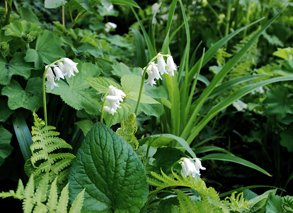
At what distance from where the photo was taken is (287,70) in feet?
6.33

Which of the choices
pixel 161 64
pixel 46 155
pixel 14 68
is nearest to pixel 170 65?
pixel 161 64

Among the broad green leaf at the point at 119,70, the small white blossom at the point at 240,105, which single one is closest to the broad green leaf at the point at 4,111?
the broad green leaf at the point at 119,70

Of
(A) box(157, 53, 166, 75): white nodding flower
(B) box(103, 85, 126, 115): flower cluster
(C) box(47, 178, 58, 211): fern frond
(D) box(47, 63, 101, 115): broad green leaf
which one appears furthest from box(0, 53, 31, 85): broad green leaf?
(C) box(47, 178, 58, 211): fern frond

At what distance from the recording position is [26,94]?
1471mm

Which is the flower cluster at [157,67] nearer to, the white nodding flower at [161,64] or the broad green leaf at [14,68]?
the white nodding flower at [161,64]

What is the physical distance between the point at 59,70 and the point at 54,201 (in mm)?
397

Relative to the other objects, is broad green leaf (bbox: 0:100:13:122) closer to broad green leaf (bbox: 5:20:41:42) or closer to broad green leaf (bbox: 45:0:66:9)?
broad green leaf (bbox: 5:20:41:42)

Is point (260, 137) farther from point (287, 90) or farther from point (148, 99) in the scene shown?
point (148, 99)

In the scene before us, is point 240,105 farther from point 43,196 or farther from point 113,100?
point 43,196

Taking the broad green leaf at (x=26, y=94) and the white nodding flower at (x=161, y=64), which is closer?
the white nodding flower at (x=161, y=64)

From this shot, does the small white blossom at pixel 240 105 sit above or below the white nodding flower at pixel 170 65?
below

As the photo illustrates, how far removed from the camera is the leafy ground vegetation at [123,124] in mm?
1164

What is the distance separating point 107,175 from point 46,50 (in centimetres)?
59

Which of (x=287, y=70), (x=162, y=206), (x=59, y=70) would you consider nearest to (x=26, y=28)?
(x=59, y=70)
